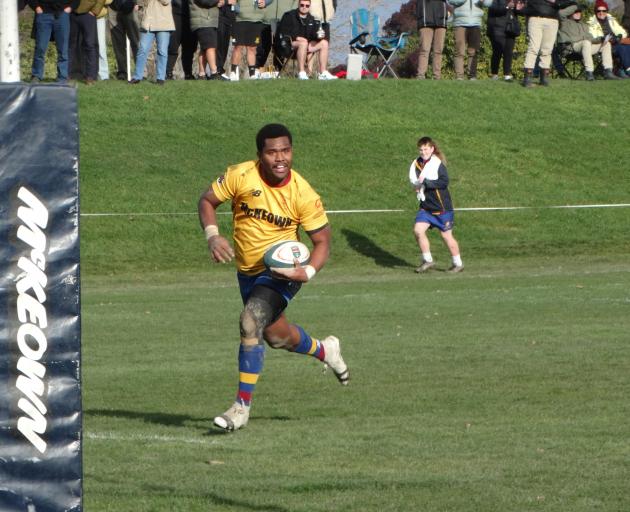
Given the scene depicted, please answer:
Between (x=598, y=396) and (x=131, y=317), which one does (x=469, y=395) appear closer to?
(x=598, y=396)

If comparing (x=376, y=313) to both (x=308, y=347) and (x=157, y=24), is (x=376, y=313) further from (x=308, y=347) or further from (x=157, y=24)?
(x=157, y=24)

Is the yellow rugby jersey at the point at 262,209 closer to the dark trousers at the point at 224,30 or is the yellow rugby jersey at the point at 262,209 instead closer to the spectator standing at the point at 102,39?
the spectator standing at the point at 102,39

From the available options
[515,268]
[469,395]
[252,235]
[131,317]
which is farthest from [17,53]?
[515,268]

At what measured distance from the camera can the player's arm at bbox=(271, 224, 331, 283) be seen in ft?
30.3

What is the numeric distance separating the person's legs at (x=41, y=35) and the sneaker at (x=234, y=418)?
56.8 ft

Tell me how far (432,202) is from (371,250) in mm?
2362

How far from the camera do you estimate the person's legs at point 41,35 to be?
82.0 ft

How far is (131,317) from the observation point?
15969mm

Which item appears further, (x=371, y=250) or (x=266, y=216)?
(x=371, y=250)

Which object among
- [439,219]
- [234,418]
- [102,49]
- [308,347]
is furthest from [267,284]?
[102,49]

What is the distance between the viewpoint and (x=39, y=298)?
473 centimetres

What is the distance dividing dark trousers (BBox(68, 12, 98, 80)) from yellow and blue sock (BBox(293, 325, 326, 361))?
16908 millimetres

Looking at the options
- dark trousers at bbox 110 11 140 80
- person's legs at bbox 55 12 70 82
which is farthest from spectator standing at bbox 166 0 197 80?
person's legs at bbox 55 12 70 82

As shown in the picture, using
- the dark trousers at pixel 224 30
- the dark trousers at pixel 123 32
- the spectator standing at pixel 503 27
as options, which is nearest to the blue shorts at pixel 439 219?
the dark trousers at pixel 224 30
